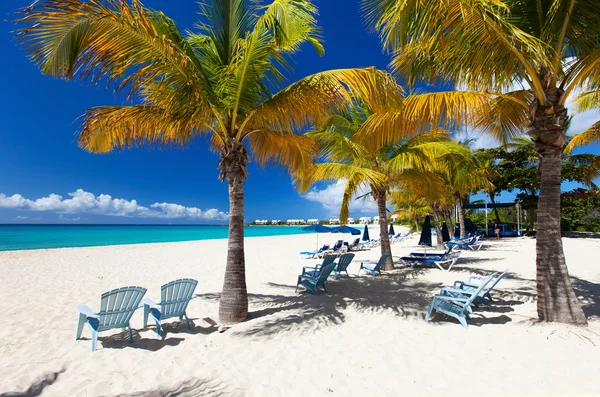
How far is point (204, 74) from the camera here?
4949 mm

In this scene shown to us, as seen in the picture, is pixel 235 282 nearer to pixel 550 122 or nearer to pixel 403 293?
pixel 403 293

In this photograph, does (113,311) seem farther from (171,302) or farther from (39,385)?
(39,385)

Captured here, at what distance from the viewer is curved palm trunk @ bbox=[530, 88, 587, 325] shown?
174 inches

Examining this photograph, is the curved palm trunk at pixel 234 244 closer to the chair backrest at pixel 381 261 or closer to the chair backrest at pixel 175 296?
the chair backrest at pixel 175 296

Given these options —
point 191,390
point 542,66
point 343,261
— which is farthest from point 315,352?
point 542,66

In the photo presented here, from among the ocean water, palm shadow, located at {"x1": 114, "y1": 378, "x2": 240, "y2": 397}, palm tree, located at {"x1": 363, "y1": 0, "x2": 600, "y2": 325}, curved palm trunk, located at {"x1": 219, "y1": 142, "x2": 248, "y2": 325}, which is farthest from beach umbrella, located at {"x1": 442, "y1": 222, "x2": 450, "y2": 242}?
the ocean water

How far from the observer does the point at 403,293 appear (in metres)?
7.00

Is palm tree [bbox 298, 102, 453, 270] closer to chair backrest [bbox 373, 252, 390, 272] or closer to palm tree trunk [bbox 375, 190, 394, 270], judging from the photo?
palm tree trunk [bbox 375, 190, 394, 270]

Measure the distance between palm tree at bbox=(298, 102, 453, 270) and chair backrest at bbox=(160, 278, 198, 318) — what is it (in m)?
4.52

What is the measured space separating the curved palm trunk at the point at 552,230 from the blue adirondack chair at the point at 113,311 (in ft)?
19.9

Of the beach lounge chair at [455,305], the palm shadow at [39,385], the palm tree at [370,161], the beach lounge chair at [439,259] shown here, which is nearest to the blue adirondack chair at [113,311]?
the palm shadow at [39,385]

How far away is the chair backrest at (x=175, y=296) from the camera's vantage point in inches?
185

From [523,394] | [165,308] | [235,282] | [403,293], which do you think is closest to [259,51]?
[235,282]

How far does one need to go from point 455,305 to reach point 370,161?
590cm
